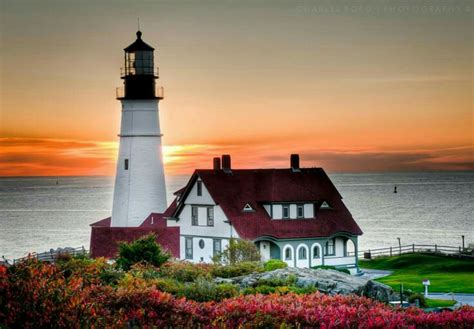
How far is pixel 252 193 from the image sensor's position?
52.2m

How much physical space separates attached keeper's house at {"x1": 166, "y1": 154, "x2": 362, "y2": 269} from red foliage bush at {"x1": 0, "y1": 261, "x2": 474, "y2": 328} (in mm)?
31890

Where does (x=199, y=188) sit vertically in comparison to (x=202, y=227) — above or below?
above

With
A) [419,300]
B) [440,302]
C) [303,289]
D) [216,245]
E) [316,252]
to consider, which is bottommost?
[440,302]

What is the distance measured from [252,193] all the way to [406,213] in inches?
4749

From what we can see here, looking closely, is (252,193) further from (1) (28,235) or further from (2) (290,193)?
(1) (28,235)

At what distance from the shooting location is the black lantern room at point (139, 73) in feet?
183

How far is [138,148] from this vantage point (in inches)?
2185

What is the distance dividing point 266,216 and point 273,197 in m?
1.32

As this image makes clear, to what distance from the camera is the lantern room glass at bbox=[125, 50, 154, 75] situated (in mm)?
55875

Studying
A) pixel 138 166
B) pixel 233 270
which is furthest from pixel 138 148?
pixel 233 270

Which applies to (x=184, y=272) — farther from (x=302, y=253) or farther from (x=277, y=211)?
(x=277, y=211)

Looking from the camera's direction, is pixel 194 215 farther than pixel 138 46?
No

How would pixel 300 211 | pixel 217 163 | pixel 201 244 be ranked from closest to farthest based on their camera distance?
pixel 201 244
pixel 300 211
pixel 217 163

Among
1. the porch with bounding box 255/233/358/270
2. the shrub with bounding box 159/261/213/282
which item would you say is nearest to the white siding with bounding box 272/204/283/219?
the porch with bounding box 255/233/358/270
